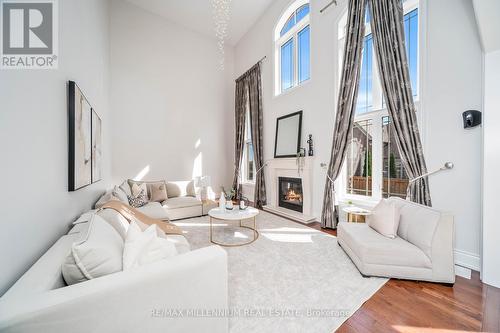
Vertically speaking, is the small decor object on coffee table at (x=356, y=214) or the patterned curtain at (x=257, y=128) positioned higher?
the patterned curtain at (x=257, y=128)

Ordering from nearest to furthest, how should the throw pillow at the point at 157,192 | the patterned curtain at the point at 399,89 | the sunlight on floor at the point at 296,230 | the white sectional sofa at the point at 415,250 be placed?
the white sectional sofa at the point at 415,250, the patterned curtain at the point at 399,89, the sunlight on floor at the point at 296,230, the throw pillow at the point at 157,192

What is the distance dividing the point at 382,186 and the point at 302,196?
1.50m

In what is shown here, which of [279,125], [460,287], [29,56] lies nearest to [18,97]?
[29,56]

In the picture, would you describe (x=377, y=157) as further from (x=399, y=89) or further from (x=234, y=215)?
(x=234, y=215)

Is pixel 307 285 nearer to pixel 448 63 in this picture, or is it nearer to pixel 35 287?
pixel 35 287

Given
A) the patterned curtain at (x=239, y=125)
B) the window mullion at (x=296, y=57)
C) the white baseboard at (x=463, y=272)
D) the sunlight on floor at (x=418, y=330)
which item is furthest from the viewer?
the patterned curtain at (x=239, y=125)

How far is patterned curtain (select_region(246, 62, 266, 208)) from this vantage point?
548cm

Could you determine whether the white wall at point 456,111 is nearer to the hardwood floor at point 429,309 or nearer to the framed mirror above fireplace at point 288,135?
the hardwood floor at point 429,309

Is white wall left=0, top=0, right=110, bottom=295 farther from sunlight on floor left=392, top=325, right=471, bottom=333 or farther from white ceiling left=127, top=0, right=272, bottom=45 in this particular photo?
white ceiling left=127, top=0, right=272, bottom=45

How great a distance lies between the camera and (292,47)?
4879 mm

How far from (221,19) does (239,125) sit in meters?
2.81

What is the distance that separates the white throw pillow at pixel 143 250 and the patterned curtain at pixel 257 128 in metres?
4.09

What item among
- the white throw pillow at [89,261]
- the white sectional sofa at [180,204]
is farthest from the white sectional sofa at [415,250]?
the white sectional sofa at [180,204]

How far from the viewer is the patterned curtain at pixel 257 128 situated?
5.48 meters
